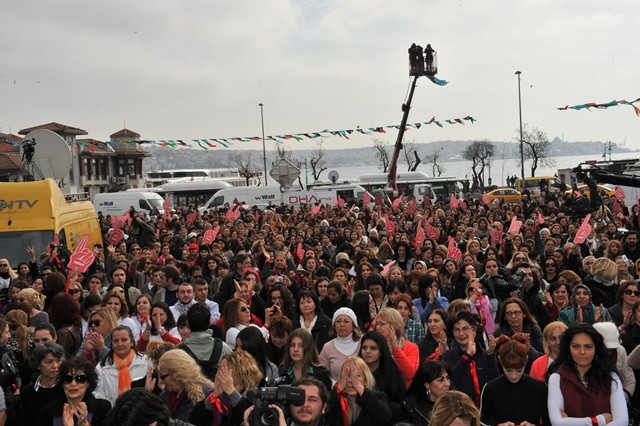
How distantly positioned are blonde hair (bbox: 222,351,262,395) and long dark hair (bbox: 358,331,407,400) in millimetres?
973

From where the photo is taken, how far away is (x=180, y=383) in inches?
222

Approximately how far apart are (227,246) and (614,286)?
8.91m

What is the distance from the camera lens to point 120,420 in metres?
4.34

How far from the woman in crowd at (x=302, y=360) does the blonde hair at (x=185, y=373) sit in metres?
0.88

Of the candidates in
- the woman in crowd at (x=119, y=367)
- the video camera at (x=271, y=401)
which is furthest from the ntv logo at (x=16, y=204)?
the video camera at (x=271, y=401)

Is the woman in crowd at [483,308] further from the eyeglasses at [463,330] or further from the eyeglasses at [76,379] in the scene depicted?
the eyeglasses at [76,379]

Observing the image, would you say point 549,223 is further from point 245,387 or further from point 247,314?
point 245,387

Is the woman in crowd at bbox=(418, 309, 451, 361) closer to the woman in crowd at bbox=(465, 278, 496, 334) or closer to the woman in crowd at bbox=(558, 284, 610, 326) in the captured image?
the woman in crowd at bbox=(465, 278, 496, 334)

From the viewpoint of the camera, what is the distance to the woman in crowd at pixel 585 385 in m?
5.40

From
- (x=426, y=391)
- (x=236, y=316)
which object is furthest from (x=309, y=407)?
(x=236, y=316)

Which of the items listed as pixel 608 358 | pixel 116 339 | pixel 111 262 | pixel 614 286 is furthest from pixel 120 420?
pixel 111 262

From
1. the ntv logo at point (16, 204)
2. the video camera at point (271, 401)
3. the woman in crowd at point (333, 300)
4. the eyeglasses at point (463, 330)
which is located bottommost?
the woman in crowd at point (333, 300)

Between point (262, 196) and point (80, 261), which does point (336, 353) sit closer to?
point (80, 261)

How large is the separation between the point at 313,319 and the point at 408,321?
95 cm
